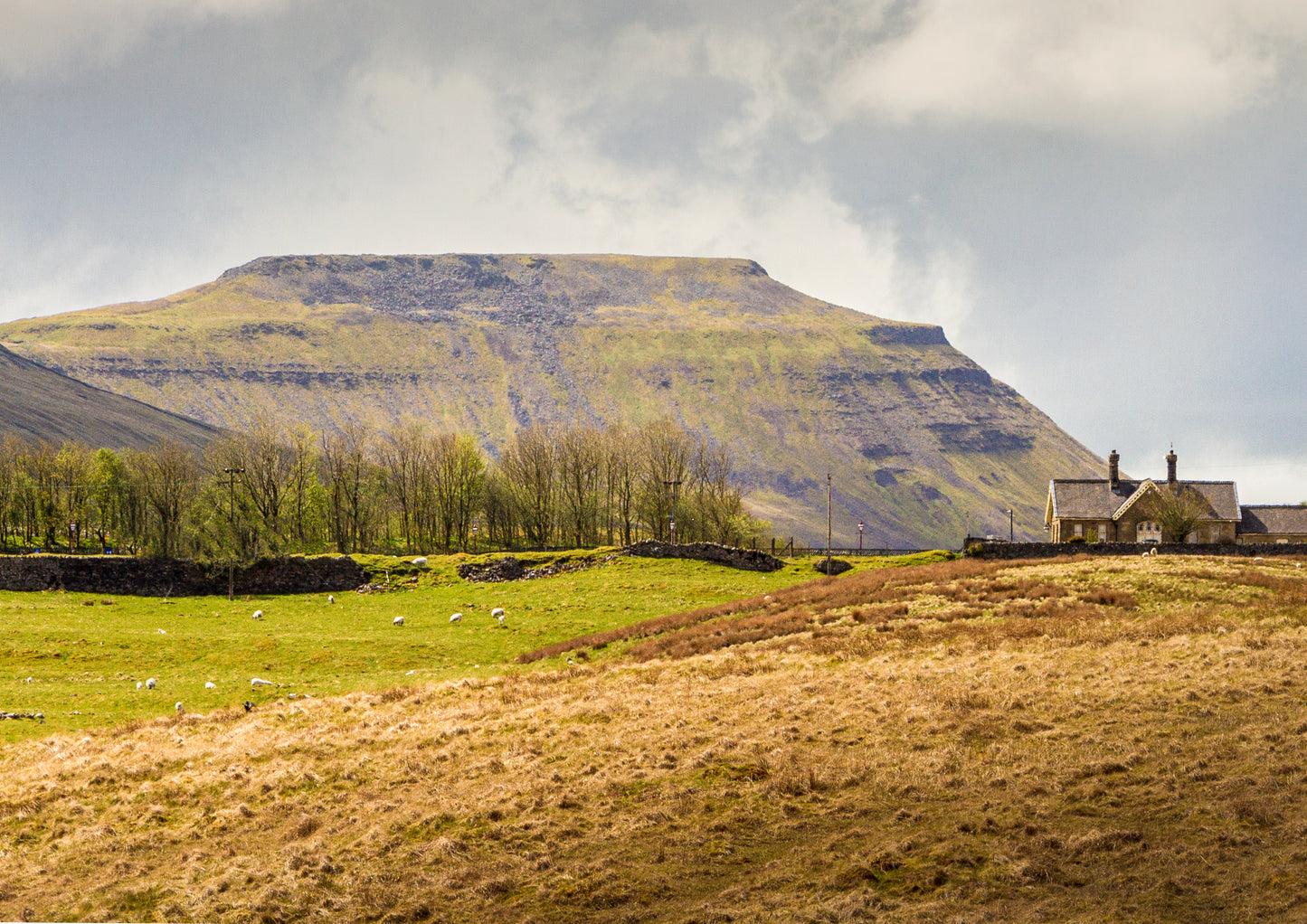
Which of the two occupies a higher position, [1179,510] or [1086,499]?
[1086,499]

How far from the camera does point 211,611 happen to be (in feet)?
207

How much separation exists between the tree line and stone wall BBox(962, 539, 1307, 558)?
115 ft

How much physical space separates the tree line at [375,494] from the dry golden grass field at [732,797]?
73.4 m

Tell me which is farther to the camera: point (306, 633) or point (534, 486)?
point (534, 486)

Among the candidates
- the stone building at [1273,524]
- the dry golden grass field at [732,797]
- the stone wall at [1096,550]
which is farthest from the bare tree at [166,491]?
the stone building at [1273,524]

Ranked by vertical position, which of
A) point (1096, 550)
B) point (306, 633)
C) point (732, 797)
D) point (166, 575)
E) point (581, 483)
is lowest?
point (306, 633)

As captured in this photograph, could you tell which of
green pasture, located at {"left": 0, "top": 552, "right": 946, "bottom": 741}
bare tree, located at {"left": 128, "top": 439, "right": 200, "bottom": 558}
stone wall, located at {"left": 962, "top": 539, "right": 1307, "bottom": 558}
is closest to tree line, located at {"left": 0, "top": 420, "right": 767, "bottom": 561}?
bare tree, located at {"left": 128, "top": 439, "right": 200, "bottom": 558}

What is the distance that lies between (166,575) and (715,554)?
40.6 meters

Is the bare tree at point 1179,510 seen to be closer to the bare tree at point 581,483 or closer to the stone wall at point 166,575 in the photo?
the bare tree at point 581,483

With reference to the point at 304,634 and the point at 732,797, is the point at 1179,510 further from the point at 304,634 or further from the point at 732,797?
the point at 732,797

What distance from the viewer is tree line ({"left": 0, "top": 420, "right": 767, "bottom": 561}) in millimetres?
114875

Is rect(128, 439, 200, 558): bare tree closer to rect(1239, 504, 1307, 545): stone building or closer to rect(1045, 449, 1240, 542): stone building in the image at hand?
rect(1045, 449, 1240, 542): stone building

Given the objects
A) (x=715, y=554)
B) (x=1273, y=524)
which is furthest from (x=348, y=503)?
(x=1273, y=524)

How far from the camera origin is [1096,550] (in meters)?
80.6
